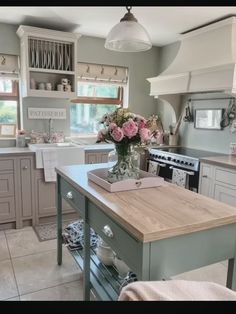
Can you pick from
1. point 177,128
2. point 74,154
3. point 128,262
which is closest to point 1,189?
point 74,154

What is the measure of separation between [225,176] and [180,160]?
67cm

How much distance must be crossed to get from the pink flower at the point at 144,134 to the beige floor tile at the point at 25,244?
67.9 inches

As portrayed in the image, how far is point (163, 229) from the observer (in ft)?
3.62

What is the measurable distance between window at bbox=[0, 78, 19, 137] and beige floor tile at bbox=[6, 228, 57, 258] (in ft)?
4.98

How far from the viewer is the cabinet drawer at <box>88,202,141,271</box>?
3.85ft

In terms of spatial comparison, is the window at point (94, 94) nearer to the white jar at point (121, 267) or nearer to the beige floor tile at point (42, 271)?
the beige floor tile at point (42, 271)

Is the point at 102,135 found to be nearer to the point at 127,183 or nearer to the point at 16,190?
the point at 127,183

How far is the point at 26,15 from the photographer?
9.95 feet

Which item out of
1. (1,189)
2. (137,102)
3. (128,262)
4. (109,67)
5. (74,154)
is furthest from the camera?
(137,102)

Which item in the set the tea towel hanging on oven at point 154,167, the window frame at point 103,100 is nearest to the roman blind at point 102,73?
the window frame at point 103,100

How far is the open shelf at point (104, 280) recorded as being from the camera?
174 centimetres

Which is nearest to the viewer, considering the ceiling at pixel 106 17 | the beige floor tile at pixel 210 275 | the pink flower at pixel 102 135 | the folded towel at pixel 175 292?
the folded towel at pixel 175 292

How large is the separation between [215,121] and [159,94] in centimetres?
85

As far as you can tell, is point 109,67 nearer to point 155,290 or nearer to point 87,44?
point 87,44
